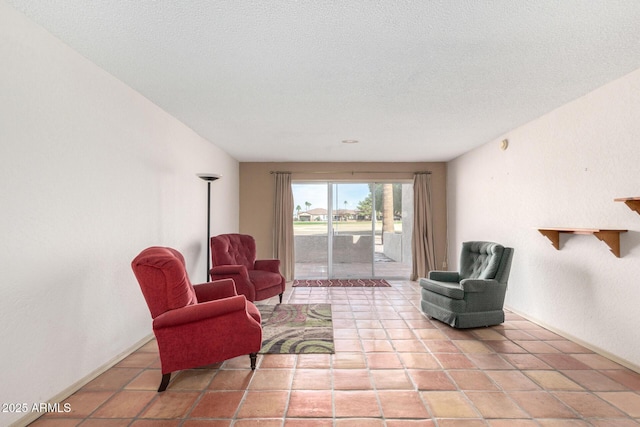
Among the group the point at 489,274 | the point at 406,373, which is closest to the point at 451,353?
the point at 406,373

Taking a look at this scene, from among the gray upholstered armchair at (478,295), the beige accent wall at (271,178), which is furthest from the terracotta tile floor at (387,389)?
the beige accent wall at (271,178)

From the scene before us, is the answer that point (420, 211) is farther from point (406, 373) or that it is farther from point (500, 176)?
point (406, 373)

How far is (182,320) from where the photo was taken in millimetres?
2275

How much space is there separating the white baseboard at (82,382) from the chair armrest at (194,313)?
0.67m

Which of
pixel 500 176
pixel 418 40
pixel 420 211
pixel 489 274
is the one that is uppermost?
pixel 418 40

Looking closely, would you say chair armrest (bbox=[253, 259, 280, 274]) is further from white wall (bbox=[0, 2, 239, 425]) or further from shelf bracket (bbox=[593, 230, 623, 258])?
shelf bracket (bbox=[593, 230, 623, 258])

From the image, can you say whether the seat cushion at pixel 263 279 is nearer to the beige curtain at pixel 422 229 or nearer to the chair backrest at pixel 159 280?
the chair backrest at pixel 159 280

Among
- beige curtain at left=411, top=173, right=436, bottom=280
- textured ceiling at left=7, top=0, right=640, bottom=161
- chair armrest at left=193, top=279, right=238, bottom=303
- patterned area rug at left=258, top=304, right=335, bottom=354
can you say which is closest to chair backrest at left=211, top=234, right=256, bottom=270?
patterned area rug at left=258, top=304, right=335, bottom=354

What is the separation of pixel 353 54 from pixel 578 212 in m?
2.64

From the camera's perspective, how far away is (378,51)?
2.21 m

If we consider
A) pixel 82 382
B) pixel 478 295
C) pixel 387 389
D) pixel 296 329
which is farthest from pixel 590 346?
pixel 82 382

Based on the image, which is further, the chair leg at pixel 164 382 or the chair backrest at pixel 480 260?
the chair backrest at pixel 480 260

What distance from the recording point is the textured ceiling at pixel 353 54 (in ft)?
5.84

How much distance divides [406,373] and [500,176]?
126 inches
